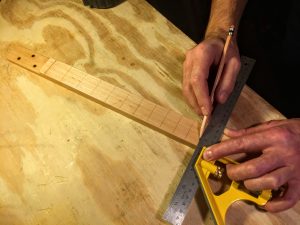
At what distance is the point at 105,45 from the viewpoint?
1089 mm

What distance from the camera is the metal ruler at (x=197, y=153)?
795 mm

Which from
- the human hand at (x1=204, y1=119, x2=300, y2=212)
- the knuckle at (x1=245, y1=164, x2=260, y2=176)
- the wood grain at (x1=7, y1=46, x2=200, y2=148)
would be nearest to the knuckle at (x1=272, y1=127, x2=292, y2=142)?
the human hand at (x1=204, y1=119, x2=300, y2=212)

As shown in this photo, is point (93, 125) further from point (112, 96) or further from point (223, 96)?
point (223, 96)

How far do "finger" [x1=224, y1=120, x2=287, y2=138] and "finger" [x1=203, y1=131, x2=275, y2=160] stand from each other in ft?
0.19

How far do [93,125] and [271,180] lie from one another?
1.67 ft

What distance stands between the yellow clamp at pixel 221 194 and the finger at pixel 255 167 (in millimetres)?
34

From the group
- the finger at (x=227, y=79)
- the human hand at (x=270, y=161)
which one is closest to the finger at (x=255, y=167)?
the human hand at (x=270, y=161)

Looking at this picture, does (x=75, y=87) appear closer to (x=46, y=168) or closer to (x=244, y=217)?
(x=46, y=168)

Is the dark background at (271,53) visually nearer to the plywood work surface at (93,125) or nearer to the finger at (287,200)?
the plywood work surface at (93,125)

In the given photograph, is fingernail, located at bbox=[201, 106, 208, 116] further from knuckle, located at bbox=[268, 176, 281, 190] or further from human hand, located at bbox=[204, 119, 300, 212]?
knuckle, located at bbox=[268, 176, 281, 190]

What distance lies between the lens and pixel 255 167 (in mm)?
739

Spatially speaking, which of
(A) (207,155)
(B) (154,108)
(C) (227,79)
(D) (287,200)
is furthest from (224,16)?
(D) (287,200)

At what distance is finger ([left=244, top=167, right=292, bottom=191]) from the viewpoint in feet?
2.41

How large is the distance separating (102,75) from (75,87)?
0.10 m
